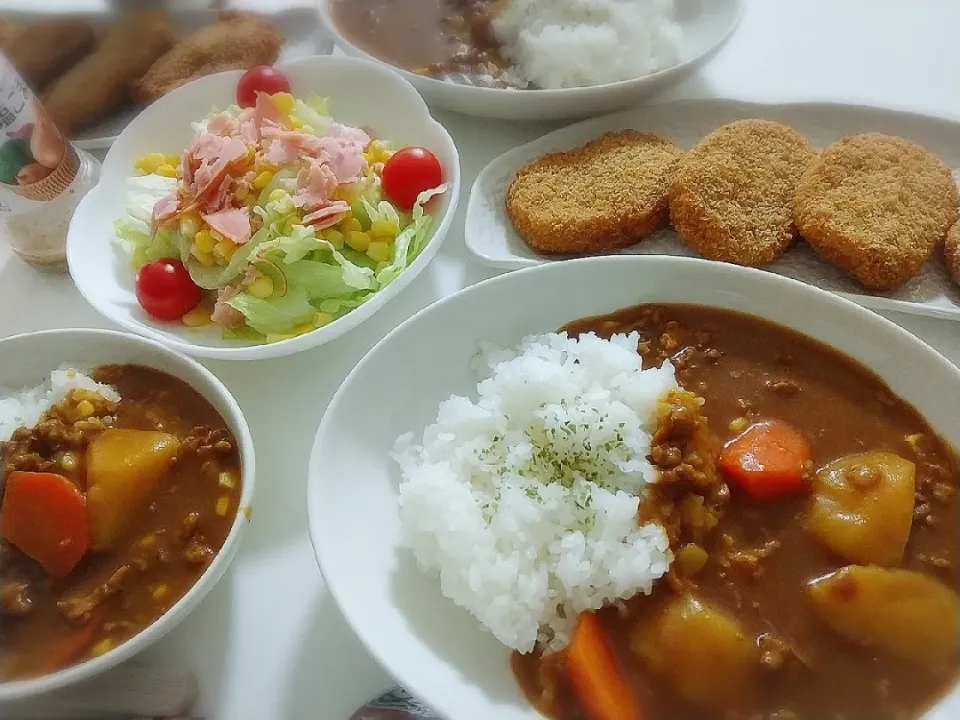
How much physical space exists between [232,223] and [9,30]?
1.21 meters

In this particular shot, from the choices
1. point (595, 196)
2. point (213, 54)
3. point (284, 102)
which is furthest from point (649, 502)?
point (213, 54)

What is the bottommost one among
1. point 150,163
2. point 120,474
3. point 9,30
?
point 120,474

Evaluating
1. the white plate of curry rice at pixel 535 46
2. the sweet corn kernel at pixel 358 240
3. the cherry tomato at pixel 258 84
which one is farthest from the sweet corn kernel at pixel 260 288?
the white plate of curry rice at pixel 535 46

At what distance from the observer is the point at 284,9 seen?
2.60 m

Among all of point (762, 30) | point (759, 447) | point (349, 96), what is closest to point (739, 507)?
point (759, 447)

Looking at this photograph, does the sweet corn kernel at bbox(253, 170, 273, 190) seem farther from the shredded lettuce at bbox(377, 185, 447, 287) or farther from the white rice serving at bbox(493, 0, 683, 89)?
the white rice serving at bbox(493, 0, 683, 89)

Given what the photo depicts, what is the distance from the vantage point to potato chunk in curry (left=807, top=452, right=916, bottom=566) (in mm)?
1363

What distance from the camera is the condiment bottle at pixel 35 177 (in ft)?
5.84

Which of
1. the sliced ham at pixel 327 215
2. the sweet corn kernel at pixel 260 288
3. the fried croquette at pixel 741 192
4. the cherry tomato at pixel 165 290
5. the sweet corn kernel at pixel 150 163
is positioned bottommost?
the cherry tomato at pixel 165 290

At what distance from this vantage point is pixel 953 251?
5.72 feet

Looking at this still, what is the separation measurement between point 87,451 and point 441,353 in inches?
29.5

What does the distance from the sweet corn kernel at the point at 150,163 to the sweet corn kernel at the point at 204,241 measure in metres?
0.38

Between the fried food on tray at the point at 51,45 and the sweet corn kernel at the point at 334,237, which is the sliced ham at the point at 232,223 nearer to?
the sweet corn kernel at the point at 334,237

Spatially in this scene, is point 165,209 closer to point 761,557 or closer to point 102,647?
point 102,647
